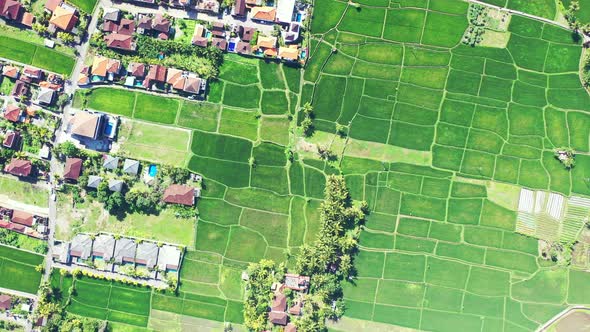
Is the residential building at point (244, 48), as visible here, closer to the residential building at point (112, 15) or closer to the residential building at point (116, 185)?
the residential building at point (112, 15)

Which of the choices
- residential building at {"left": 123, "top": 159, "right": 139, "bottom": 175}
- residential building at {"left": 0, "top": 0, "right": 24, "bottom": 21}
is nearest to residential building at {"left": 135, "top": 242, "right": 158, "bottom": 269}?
residential building at {"left": 123, "top": 159, "right": 139, "bottom": 175}

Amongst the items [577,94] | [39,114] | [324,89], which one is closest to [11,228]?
[39,114]

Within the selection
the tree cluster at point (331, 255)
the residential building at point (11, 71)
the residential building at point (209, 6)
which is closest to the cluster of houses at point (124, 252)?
the tree cluster at point (331, 255)

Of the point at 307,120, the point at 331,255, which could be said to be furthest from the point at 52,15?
the point at 331,255

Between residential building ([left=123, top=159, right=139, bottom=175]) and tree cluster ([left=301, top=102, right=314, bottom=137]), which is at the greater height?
tree cluster ([left=301, top=102, right=314, bottom=137])

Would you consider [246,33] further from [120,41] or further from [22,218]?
[22,218]

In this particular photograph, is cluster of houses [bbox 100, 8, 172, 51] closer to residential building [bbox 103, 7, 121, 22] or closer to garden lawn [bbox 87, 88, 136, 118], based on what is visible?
residential building [bbox 103, 7, 121, 22]
